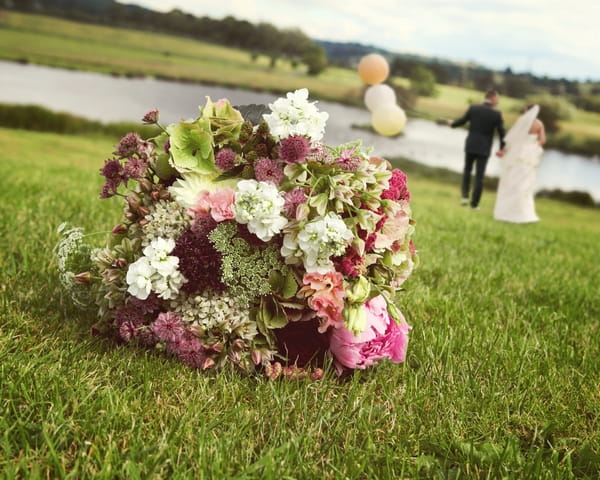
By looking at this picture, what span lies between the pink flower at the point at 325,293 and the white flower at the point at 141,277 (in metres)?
0.56

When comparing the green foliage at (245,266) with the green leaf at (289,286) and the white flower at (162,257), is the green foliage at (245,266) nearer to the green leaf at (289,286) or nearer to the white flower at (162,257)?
the green leaf at (289,286)

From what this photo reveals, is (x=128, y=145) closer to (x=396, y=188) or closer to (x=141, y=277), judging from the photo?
(x=141, y=277)

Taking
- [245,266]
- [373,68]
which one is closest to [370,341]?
[245,266]

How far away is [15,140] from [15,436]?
1635cm

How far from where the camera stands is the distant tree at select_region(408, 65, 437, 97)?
→ 23.3m

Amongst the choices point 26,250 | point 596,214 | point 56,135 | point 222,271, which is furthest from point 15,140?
point 596,214

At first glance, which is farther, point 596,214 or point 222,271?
point 596,214

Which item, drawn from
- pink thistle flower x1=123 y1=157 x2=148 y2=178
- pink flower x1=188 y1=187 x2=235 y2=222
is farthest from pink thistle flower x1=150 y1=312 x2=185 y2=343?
pink thistle flower x1=123 y1=157 x2=148 y2=178

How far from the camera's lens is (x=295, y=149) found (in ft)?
7.25

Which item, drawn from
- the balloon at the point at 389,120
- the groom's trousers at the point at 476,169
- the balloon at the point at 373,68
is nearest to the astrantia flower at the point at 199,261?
the balloon at the point at 389,120

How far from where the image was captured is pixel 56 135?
2000 cm

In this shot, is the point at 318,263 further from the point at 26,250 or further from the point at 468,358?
the point at 26,250

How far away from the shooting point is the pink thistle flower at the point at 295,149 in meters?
2.21

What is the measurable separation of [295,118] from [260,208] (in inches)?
15.8
